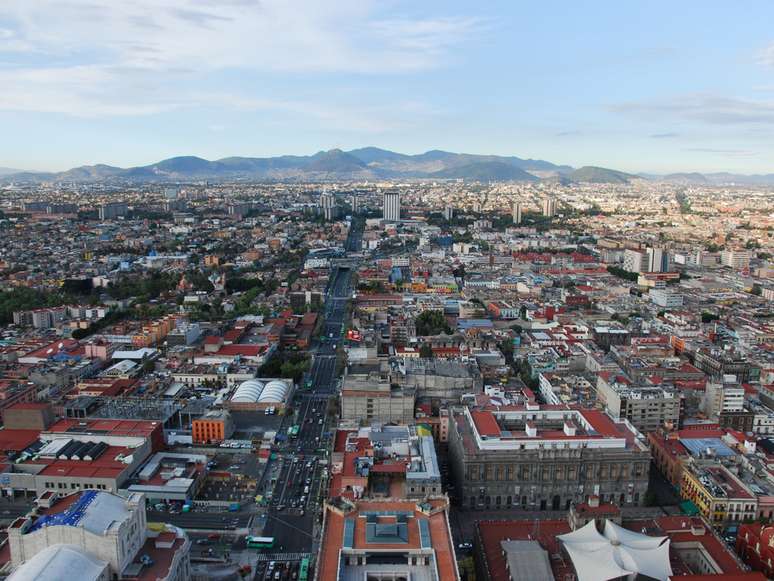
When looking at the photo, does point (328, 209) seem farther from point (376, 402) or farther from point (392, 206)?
point (376, 402)

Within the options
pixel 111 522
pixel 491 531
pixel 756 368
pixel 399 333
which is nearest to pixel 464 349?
pixel 399 333

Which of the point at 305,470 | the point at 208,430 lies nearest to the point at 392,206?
the point at 208,430

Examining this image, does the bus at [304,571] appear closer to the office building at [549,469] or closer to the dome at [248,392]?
the office building at [549,469]

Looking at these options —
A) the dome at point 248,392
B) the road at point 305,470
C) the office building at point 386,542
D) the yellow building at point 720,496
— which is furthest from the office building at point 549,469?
the dome at point 248,392

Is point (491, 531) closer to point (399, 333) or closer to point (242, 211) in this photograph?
point (399, 333)

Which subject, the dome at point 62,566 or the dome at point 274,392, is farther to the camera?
the dome at point 274,392

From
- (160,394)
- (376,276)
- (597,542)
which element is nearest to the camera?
(597,542)
